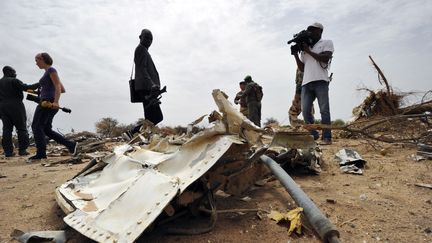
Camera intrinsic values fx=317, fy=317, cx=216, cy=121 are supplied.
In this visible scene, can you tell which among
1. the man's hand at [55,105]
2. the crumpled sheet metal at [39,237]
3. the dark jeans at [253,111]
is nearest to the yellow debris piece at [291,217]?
the crumpled sheet metal at [39,237]

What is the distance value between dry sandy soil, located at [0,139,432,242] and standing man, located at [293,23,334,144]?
3.54 ft

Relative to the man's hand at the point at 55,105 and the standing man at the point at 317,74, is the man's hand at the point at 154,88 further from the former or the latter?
the standing man at the point at 317,74

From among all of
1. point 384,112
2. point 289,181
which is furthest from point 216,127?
point 384,112

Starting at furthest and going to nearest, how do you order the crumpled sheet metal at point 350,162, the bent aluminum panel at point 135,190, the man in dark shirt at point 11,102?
the man in dark shirt at point 11,102
the crumpled sheet metal at point 350,162
the bent aluminum panel at point 135,190

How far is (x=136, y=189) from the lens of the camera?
6.27ft

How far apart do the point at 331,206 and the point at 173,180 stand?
Result: 1.18 metres

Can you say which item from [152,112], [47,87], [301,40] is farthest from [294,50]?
[47,87]

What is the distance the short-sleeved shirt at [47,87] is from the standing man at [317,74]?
402 centimetres

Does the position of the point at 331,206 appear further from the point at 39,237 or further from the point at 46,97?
the point at 46,97

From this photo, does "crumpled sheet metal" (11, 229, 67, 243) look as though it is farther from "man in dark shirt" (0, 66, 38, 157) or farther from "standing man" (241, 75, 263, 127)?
"standing man" (241, 75, 263, 127)

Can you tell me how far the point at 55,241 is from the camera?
6.15ft

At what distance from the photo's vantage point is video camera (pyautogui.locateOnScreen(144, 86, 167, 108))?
15.3 feet

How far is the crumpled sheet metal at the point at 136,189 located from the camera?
64.6 inches

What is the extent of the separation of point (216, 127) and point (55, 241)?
47.3 inches
